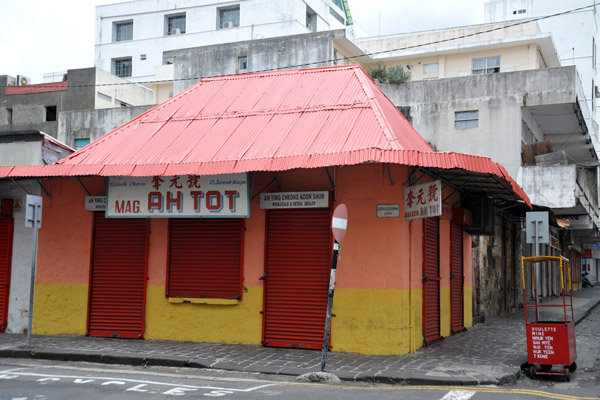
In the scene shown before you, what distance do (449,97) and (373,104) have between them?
60.2ft

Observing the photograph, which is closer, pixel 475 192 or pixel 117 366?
pixel 117 366

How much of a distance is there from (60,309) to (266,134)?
19.4 feet

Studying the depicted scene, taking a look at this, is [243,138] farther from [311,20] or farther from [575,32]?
[575,32]

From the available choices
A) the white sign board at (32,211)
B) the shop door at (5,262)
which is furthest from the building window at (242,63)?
the white sign board at (32,211)

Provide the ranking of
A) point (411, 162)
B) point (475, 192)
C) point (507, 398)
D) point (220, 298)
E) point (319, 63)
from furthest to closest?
point (319, 63) < point (475, 192) < point (220, 298) < point (411, 162) < point (507, 398)

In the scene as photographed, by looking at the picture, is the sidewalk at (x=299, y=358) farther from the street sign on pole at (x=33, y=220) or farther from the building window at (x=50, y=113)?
the building window at (x=50, y=113)

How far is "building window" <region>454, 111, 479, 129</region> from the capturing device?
97.0 ft

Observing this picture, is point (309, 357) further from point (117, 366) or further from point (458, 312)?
point (458, 312)

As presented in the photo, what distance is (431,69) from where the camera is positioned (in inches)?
1761

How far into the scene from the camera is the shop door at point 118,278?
13.2m

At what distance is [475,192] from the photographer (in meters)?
15.3

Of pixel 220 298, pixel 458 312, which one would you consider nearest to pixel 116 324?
pixel 220 298

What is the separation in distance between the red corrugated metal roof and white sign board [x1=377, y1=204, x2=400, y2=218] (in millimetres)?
1087

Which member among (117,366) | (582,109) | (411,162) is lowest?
(117,366)
